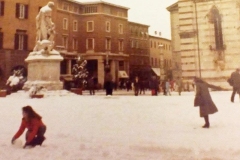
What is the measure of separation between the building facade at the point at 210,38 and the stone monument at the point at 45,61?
1068cm

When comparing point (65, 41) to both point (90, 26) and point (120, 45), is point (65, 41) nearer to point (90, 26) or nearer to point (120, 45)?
point (90, 26)

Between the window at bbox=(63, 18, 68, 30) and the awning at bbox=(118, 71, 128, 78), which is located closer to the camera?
the window at bbox=(63, 18, 68, 30)

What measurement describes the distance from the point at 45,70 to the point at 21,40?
65.6 feet

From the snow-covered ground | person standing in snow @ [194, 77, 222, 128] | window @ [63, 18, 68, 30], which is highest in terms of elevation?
window @ [63, 18, 68, 30]

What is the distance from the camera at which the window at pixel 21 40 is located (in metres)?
35.9

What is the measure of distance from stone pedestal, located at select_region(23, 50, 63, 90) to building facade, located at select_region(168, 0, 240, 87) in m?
10.7

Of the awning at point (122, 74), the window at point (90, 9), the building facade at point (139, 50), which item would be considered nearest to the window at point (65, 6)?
the window at point (90, 9)

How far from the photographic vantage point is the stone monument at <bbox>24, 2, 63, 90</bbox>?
722 inches

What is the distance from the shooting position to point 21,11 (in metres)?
36.3

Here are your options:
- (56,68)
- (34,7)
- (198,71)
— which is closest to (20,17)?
(34,7)

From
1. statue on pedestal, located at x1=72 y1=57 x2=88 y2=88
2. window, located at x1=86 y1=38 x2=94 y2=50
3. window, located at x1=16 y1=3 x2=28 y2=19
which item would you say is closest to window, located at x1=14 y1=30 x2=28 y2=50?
window, located at x1=16 y1=3 x2=28 y2=19

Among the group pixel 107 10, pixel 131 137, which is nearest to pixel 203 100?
pixel 131 137

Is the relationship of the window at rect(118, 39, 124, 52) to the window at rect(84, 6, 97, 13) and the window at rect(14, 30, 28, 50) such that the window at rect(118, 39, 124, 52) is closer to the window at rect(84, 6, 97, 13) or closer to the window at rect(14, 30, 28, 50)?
the window at rect(84, 6, 97, 13)

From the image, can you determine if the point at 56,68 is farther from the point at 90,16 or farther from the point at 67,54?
the point at 90,16
